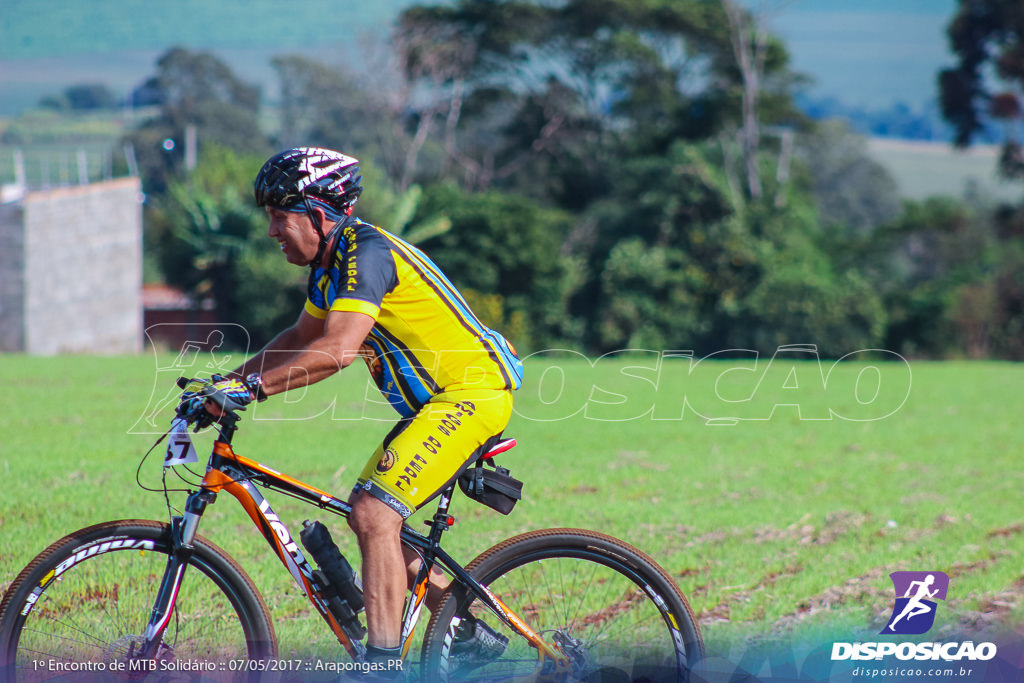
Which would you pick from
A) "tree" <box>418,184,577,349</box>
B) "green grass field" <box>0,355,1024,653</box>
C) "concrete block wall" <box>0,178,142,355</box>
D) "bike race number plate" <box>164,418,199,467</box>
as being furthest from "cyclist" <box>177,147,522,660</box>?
"tree" <box>418,184,577,349</box>

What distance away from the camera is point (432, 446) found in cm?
387

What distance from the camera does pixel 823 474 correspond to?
10391 millimetres

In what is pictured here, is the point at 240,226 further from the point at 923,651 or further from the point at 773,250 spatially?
the point at 923,651

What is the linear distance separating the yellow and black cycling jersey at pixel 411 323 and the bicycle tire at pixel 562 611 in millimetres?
672

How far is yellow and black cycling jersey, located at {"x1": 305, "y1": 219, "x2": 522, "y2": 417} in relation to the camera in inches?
149

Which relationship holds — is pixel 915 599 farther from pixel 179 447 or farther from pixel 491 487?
pixel 179 447

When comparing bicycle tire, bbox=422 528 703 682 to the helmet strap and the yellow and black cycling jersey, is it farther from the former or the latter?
the helmet strap

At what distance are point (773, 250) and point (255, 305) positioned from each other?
1919 cm

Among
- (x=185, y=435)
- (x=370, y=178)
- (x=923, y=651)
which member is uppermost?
(x=185, y=435)

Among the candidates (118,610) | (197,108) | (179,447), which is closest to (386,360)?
(179,447)

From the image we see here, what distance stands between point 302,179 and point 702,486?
6.56 m

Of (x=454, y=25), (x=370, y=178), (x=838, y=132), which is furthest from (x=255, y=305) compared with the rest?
(x=838, y=132)

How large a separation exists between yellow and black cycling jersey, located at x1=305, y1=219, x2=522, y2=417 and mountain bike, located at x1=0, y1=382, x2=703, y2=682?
12.8 inches

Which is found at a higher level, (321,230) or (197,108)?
(321,230)
